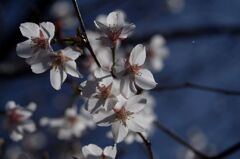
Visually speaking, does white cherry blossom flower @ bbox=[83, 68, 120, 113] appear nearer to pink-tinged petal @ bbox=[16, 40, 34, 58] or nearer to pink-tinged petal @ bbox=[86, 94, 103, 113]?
pink-tinged petal @ bbox=[86, 94, 103, 113]

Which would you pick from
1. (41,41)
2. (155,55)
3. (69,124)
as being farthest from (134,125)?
(155,55)

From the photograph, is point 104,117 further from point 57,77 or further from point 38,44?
point 38,44

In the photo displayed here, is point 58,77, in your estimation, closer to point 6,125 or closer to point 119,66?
point 119,66

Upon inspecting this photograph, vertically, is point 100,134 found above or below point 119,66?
below

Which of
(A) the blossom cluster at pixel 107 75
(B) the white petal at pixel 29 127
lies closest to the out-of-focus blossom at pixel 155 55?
(B) the white petal at pixel 29 127

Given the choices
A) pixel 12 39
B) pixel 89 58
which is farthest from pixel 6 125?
pixel 12 39
